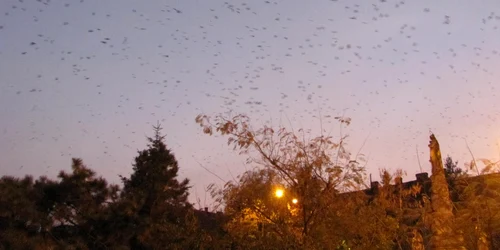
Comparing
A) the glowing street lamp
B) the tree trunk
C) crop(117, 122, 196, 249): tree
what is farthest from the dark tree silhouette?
the tree trunk

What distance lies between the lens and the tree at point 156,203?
68.0ft

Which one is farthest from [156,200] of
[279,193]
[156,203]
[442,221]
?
[442,221]

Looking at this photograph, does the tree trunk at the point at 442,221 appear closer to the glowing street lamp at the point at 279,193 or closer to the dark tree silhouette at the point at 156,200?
the glowing street lamp at the point at 279,193

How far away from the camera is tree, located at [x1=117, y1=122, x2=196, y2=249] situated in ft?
68.0

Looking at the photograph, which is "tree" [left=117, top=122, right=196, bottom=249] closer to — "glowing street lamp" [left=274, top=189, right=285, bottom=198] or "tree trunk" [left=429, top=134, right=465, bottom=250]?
"glowing street lamp" [left=274, top=189, right=285, bottom=198]

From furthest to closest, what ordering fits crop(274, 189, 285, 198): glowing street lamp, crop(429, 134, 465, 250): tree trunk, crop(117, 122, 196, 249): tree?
crop(117, 122, 196, 249): tree → crop(274, 189, 285, 198): glowing street lamp → crop(429, 134, 465, 250): tree trunk

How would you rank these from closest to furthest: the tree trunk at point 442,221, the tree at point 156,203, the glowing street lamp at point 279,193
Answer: the tree trunk at point 442,221 → the glowing street lamp at point 279,193 → the tree at point 156,203

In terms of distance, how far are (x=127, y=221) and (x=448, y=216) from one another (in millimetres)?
15739

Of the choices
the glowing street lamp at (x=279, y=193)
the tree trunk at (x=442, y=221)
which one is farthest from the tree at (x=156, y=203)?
the tree trunk at (x=442, y=221)

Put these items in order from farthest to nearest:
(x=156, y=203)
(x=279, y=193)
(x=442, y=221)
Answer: (x=156, y=203)
(x=279, y=193)
(x=442, y=221)

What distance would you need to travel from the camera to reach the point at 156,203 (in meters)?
27.4

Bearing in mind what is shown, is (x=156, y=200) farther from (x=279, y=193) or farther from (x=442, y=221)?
(x=442, y=221)

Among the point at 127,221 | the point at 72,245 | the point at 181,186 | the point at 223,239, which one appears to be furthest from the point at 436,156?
the point at 181,186

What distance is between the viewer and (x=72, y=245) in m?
21.5
